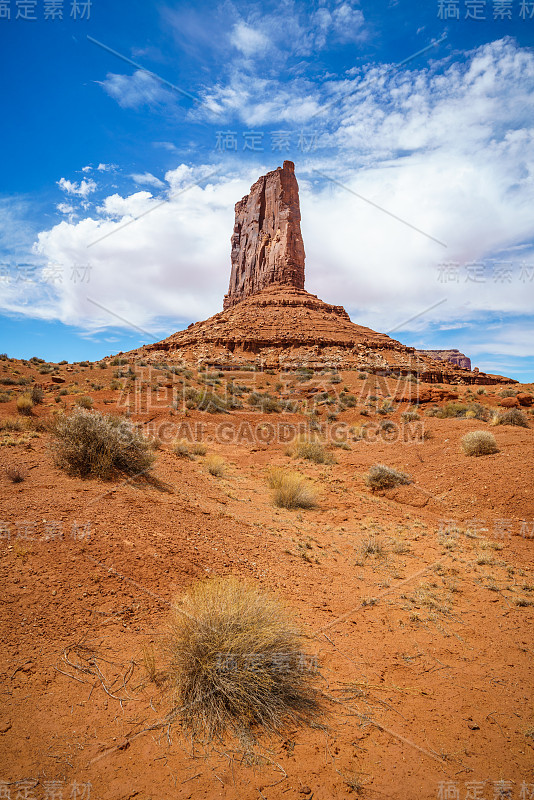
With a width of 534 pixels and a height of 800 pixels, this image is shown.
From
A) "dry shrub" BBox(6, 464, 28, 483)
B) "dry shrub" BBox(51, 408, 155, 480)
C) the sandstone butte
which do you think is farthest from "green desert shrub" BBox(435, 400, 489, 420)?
the sandstone butte

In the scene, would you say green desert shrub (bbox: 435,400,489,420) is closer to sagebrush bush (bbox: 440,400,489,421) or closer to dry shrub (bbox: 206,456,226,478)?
sagebrush bush (bbox: 440,400,489,421)

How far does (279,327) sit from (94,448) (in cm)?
4369

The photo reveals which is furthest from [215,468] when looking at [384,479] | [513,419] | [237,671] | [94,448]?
[513,419]

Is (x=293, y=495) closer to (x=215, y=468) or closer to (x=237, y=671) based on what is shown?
(x=215, y=468)

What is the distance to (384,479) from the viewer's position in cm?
1095

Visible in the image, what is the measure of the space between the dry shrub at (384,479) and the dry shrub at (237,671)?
7.96m

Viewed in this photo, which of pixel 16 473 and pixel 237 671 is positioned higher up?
pixel 16 473

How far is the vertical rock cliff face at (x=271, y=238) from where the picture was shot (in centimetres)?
6606

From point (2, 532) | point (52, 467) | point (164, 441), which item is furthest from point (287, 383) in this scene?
point (2, 532)

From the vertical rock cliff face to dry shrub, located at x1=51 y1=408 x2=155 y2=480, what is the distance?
61.7 metres

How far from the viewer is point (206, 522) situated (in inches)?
257

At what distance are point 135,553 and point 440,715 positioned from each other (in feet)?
12.0

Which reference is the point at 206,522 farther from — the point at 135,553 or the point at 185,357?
the point at 185,357

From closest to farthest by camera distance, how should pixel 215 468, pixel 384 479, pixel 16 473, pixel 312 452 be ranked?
pixel 16 473, pixel 215 468, pixel 384 479, pixel 312 452
